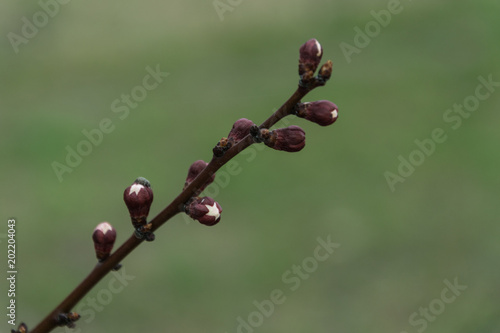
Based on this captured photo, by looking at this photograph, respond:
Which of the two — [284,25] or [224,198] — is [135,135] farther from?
[284,25]

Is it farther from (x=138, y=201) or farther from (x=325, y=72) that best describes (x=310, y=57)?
(x=138, y=201)

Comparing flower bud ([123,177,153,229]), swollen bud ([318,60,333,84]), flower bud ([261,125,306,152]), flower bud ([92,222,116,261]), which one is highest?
swollen bud ([318,60,333,84])

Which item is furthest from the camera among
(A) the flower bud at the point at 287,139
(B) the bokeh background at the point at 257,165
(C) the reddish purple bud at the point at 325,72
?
(B) the bokeh background at the point at 257,165

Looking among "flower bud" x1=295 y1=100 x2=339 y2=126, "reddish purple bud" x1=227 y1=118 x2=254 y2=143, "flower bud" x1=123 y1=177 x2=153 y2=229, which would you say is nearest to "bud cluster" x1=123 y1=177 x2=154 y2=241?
"flower bud" x1=123 y1=177 x2=153 y2=229

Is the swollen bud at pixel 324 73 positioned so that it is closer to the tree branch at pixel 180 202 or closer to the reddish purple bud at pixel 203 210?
the tree branch at pixel 180 202

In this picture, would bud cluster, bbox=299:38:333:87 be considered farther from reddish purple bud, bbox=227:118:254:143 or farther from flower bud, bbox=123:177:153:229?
flower bud, bbox=123:177:153:229

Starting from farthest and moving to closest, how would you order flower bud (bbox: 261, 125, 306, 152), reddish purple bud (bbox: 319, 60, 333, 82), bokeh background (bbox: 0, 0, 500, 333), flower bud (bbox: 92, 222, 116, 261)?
bokeh background (bbox: 0, 0, 500, 333), flower bud (bbox: 92, 222, 116, 261), flower bud (bbox: 261, 125, 306, 152), reddish purple bud (bbox: 319, 60, 333, 82)

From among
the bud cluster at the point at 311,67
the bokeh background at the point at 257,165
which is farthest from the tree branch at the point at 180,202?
the bokeh background at the point at 257,165
